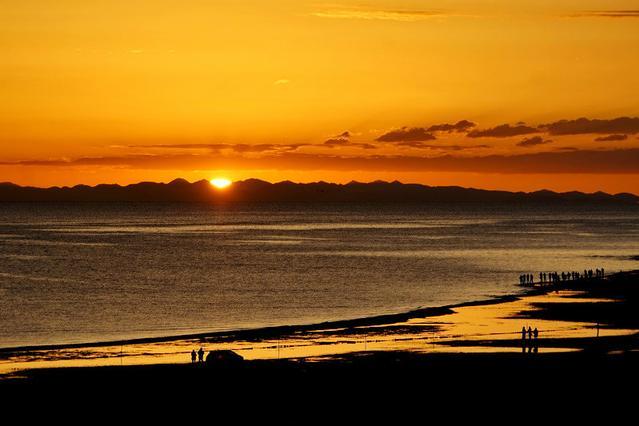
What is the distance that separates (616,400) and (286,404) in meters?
13.0

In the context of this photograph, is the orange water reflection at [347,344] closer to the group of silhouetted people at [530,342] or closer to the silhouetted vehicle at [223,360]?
the group of silhouetted people at [530,342]

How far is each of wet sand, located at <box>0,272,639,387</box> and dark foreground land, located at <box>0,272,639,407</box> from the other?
104mm

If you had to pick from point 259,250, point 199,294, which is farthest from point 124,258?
point 199,294

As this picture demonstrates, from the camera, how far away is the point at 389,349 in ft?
181

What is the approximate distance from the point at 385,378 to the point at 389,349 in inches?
466

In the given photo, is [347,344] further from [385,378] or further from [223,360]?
[385,378]

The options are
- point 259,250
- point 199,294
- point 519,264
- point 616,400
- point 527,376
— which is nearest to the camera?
point 616,400

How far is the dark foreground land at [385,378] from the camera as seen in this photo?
132 ft

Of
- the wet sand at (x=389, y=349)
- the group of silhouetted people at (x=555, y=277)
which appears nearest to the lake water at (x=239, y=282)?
the group of silhouetted people at (x=555, y=277)

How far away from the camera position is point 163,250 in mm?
195125

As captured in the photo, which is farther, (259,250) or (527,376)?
(259,250)

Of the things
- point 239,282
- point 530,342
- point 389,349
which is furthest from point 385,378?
point 239,282

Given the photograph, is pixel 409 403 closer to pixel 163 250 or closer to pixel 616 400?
pixel 616 400

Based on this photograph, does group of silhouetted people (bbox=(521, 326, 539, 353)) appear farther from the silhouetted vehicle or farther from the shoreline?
the shoreline
